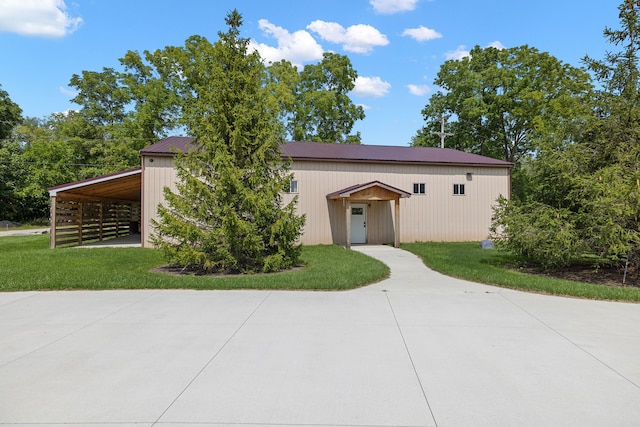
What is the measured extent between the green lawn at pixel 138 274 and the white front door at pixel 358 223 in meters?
4.71

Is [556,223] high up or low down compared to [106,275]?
up

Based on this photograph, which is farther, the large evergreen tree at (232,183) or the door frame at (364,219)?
the door frame at (364,219)

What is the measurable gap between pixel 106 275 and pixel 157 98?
997 inches

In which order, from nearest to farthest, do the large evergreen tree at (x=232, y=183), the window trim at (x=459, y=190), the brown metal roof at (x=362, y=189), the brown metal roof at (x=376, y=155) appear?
the large evergreen tree at (x=232, y=183) → the brown metal roof at (x=362, y=189) → the brown metal roof at (x=376, y=155) → the window trim at (x=459, y=190)

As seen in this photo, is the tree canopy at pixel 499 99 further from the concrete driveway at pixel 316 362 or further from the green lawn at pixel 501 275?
the concrete driveway at pixel 316 362

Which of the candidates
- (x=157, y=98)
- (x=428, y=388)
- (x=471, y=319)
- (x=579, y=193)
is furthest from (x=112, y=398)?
(x=157, y=98)

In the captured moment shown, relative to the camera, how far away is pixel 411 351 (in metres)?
4.34

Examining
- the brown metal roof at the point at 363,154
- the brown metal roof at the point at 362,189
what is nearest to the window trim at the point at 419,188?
the brown metal roof at the point at 363,154

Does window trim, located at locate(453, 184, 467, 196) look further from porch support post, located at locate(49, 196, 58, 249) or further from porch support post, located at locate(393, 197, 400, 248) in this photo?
porch support post, located at locate(49, 196, 58, 249)

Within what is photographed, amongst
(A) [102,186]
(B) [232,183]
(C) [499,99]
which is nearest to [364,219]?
(B) [232,183]

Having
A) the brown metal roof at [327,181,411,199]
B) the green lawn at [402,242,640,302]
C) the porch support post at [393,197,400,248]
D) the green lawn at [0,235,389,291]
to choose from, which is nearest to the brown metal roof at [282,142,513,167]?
the brown metal roof at [327,181,411,199]

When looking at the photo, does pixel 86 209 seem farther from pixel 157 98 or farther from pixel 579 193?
pixel 579 193

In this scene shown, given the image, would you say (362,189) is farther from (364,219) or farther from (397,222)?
(364,219)

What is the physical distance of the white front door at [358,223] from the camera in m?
17.5
